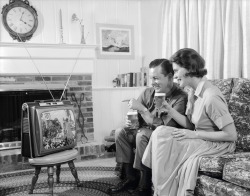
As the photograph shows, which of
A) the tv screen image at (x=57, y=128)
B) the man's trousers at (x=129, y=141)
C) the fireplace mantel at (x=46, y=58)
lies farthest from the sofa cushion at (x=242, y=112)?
the fireplace mantel at (x=46, y=58)

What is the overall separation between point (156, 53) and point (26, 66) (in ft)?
7.13

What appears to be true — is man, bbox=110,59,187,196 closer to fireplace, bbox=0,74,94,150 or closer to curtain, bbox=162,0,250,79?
curtain, bbox=162,0,250,79

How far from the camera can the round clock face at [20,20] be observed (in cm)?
367

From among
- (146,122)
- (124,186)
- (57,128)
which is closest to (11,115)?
(57,128)

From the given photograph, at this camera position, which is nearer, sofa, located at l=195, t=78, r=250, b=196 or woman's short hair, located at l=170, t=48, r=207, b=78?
sofa, located at l=195, t=78, r=250, b=196

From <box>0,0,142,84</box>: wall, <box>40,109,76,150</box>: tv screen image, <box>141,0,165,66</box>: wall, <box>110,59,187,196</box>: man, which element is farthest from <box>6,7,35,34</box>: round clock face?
<box>110,59,187,196</box>: man

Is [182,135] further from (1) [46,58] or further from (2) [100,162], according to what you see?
(1) [46,58]

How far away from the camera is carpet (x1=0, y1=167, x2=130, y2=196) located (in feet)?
7.89

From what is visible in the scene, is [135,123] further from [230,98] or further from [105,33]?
[105,33]

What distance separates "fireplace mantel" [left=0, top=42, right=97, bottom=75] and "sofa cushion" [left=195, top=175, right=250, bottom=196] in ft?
8.68

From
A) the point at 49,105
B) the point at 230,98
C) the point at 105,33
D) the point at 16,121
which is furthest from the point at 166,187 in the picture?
the point at 105,33

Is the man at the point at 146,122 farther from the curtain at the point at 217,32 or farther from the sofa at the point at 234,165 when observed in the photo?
the curtain at the point at 217,32

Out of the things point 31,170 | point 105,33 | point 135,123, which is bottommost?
point 31,170

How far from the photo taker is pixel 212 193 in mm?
1607
